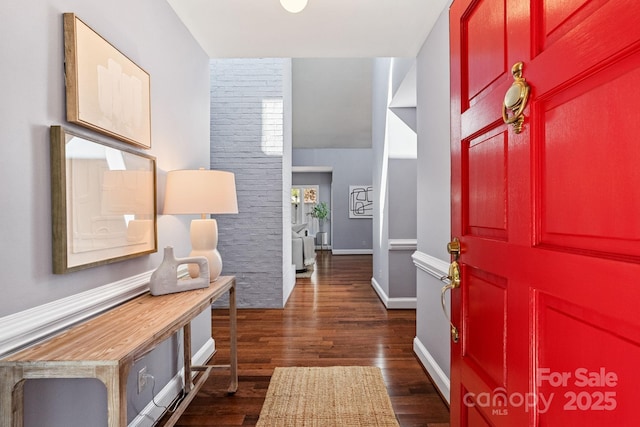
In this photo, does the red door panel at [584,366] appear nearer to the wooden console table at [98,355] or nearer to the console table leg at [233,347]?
the wooden console table at [98,355]

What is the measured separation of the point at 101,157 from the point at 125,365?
85cm

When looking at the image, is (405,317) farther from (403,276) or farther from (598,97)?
(598,97)

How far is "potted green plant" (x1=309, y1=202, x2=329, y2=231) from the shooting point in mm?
9961

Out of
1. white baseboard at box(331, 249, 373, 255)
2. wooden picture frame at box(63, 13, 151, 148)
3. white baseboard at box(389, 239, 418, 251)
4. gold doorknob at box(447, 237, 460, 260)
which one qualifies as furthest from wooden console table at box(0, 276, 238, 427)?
white baseboard at box(331, 249, 373, 255)

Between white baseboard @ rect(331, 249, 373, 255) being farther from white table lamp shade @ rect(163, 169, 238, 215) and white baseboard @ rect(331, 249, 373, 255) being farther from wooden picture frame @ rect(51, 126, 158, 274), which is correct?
wooden picture frame @ rect(51, 126, 158, 274)

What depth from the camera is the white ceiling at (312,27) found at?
2.04 meters

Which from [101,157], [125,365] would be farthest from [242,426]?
[101,157]

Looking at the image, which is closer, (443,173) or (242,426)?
(242,426)

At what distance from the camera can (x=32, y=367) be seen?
0.93 meters

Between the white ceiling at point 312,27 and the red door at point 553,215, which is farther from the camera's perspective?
the white ceiling at point 312,27

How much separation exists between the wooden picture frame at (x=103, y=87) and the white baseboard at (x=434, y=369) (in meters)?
2.11

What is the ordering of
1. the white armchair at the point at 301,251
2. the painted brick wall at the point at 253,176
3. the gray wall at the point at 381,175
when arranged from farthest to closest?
1. the white armchair at the point at 301,251
2. the gray wall at the point at 381,175
3. the painted brick wall at the point at 253,176

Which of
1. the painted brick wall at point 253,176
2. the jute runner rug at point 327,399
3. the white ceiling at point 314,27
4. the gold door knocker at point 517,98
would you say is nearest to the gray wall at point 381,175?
the white ceiling at point 314,27

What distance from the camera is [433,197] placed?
2279 millimetres
